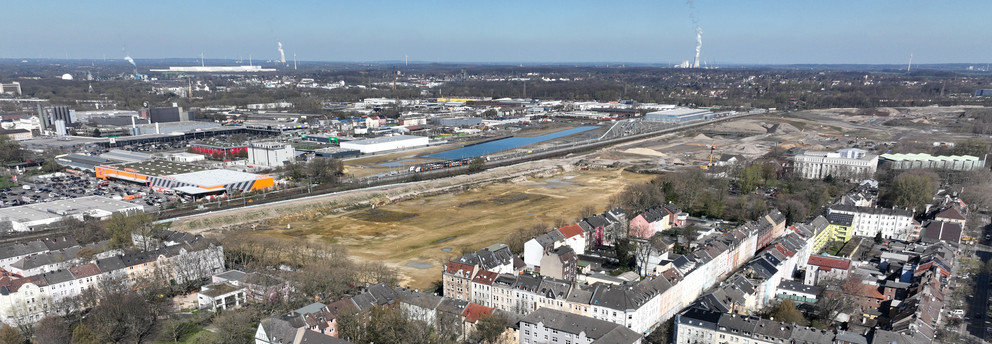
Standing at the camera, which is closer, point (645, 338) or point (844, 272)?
point (645, 338)

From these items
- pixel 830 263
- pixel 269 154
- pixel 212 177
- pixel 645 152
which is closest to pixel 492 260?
pixel 830 263

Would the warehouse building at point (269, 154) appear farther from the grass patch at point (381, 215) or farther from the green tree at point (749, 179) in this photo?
the green tree at point (749, 179)

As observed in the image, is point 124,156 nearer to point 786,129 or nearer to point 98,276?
point 98,276

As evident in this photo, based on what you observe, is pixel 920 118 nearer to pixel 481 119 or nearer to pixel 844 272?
pixel 481 119

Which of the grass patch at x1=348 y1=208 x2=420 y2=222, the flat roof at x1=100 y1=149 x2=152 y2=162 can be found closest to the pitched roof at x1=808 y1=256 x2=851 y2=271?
the grass patch at x1=348 y1=208 x2=420 y2=222

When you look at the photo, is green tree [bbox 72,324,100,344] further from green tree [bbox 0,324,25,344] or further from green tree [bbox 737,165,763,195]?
green tree [bbox 737,165,763,195]

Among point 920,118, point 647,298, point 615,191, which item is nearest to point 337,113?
point 615,191

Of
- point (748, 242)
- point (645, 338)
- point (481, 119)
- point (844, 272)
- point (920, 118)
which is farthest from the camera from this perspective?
point (481, 119)
